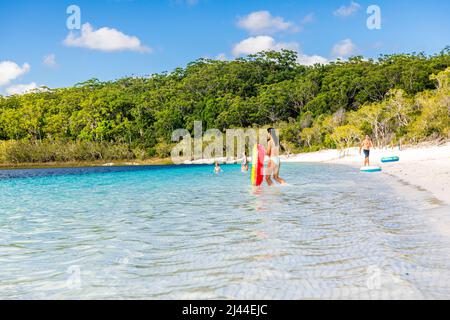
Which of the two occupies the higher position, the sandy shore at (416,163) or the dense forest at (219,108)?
the dense forest at (219,108)

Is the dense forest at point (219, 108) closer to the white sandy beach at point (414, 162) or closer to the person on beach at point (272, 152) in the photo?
the white sandy beach at point (414, 162)

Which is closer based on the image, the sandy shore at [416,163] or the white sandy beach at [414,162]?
the sandy shore at [416,163]

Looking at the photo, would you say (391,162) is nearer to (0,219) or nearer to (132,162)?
(0,219)

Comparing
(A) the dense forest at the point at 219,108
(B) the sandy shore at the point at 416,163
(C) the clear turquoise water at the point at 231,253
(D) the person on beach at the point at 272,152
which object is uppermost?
(A) the dense forest at the point at 219,108

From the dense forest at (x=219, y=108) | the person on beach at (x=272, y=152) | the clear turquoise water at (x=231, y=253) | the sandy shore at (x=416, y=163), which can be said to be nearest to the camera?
the clear turquoise water at (x=231, y=253)

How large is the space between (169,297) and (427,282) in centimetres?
294

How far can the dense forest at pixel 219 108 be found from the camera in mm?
73637

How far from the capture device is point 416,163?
1049 inches

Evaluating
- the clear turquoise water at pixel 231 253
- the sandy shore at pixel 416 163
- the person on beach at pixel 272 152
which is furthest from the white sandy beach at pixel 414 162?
the person on beach at pixel 272 152

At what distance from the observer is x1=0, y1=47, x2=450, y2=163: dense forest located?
73.6 meters

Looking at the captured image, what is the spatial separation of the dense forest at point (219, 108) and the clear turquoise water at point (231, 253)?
51.0 meters

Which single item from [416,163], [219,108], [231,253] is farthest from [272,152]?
[219,108]

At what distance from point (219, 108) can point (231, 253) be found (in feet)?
291
